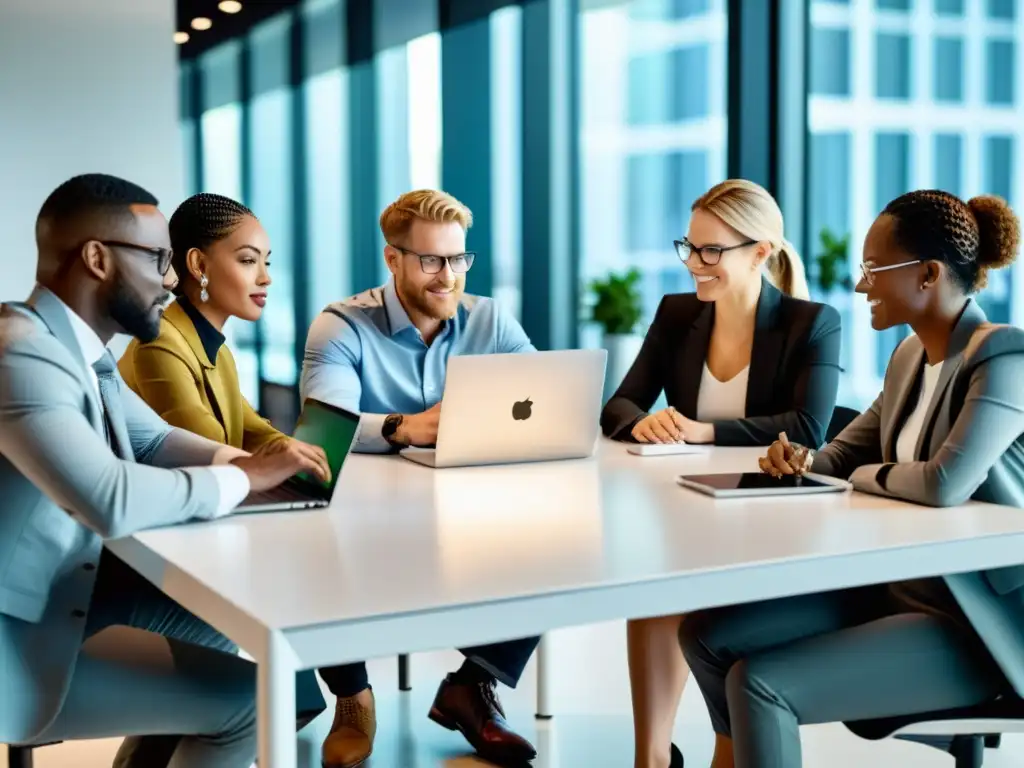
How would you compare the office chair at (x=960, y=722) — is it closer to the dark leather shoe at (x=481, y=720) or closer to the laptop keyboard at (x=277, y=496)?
the laptop keyboard at (x=277, y=496)

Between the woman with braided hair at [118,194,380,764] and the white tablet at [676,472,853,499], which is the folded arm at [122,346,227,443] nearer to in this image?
the woman with braided hair at [118,194,380,764]

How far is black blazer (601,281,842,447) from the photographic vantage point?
9.57 ft

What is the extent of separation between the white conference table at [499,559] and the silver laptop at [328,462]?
0.04 meters

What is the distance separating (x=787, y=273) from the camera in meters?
3.30

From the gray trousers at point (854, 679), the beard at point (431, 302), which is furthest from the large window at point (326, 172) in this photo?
the gray trousers at point (854, 679)

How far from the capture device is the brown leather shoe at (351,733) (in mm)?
2871

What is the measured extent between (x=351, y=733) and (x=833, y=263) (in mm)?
3709

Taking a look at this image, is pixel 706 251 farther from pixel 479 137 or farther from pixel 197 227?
pixel 479 137

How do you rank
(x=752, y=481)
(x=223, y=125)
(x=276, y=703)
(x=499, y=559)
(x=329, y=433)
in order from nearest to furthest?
(x=276, y=703) < (x=499, y=559) < (x=329, y=433) < (x=752, y=481) < (x=223, y=125)

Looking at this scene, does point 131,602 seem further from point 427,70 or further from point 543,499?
point 427,70

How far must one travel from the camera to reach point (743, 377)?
307 centimetres

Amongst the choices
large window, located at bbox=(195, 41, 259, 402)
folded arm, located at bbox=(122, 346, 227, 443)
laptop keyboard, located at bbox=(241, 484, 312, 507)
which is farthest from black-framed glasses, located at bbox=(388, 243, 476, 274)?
large window, located at bbox=(195, 41, 259, 402)

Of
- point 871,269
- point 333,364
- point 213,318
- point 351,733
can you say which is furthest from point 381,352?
point 871,269

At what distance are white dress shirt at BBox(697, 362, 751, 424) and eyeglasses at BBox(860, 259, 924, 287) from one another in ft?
2.65
